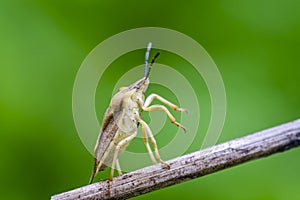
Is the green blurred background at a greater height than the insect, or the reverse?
the green blurred background

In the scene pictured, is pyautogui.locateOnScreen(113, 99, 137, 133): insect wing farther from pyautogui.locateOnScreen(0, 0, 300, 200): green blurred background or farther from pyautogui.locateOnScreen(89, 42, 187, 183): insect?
pyautogui.locateOnScreen(0, 0, 300, 200): green blurred background

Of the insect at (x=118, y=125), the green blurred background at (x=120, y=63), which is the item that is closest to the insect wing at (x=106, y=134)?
the insect at (x=118, y=125)

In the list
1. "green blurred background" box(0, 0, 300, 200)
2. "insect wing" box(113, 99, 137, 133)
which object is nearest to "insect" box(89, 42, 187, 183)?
"insect wing" box(113, 99, 137, 133)

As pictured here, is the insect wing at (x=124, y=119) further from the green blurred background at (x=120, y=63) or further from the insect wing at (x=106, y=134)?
the green blurred background at (x=120, y=63)

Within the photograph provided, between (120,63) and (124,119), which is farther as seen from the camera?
(120,63)

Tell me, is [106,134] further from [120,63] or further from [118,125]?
[120,63]

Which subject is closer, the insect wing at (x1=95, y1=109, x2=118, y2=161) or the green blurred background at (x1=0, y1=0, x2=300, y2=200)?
the insect wing at (x1=95, y1=109, x2=118, y2=161)

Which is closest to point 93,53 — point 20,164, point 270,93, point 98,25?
point 98,25

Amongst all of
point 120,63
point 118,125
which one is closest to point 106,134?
point 118,125

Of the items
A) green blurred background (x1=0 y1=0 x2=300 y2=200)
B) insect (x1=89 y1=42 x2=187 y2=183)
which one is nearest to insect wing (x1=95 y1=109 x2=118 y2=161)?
insect (x1=89 y1=42 x2=187 y2=183)
